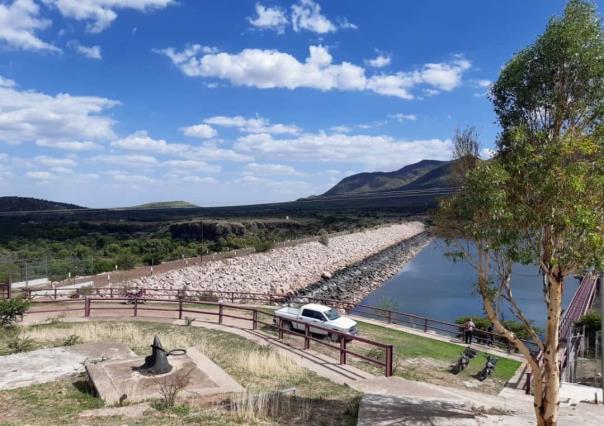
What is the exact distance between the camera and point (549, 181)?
324 inches

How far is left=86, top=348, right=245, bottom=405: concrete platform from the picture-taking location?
9.29 metres

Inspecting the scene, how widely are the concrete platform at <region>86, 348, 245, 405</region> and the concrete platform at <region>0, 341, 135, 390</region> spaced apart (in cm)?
103

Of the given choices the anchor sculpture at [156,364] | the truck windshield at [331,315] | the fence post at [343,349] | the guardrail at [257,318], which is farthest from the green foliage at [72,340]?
the truck windshield at [331,315]

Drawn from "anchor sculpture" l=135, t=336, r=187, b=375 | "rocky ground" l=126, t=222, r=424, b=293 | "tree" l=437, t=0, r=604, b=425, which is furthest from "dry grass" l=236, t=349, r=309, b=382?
"rocky ground" l=126, t=222, r=424, b=293

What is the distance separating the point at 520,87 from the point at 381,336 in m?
13.2

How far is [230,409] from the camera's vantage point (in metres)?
8.90

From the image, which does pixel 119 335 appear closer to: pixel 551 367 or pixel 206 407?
pixel 206 407

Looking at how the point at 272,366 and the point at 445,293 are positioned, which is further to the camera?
the point at 445,293

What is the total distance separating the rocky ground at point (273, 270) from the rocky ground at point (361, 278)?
1261mm

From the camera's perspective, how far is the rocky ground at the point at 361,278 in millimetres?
49747

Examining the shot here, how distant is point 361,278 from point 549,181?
52.1m

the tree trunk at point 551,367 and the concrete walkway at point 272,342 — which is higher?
the tree trunk at point 551,367

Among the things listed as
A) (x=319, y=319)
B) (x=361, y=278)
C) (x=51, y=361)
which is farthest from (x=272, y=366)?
(x=361, y=278)

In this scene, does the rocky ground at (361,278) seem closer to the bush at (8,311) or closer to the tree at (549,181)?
the bush at (8,311)
